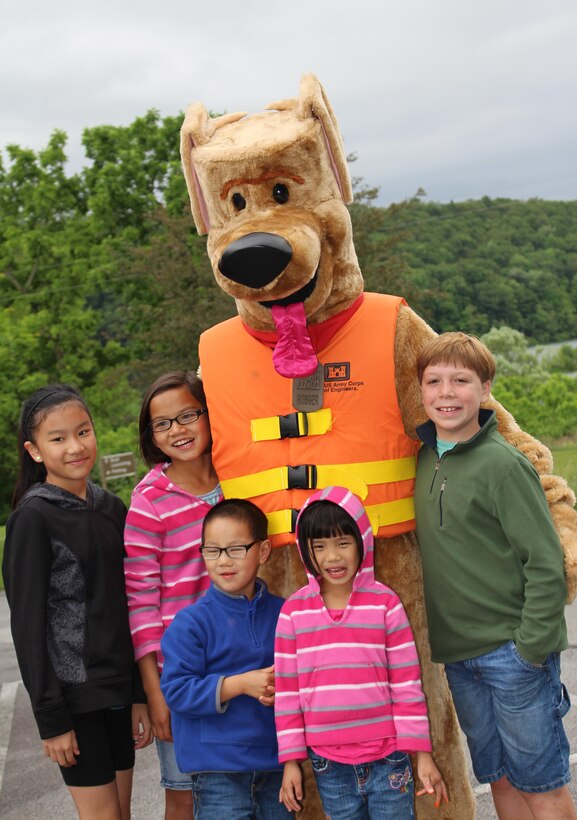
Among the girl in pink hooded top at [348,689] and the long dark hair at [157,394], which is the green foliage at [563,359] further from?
the girl in pink hooded top at [348,689]

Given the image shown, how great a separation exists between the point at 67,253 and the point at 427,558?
954 inches

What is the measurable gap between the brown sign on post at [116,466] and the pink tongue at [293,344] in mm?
12033

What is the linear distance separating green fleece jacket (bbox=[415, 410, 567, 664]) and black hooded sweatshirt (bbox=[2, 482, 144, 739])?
991 millimetres

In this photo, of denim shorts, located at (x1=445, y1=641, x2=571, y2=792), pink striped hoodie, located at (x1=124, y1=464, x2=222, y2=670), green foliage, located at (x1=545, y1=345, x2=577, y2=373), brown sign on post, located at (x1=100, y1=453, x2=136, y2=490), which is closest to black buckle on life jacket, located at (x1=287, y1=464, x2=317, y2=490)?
pink striped hoodie, located at (x1=124, y1=464, x2=222, y2=670)

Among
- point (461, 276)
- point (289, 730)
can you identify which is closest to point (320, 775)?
point (289, 730)

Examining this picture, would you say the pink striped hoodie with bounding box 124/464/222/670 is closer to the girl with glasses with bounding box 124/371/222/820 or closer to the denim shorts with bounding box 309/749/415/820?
the girl with glasses with bounding box 124/371/222/820

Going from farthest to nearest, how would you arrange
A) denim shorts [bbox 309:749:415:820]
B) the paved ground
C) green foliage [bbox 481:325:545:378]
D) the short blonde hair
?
1. green foliage [bbox 481:325:545:378]
2. the paved ground
3. the short blonde hair
4. denim shorts [bbox 309:749:415:820]

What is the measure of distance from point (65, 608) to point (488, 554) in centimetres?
131

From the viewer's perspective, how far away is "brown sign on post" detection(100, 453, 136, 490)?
48.7 feet

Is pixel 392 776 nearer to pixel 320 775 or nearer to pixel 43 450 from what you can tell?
pixel 320 775

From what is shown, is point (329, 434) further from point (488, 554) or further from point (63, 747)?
point (63, 747)

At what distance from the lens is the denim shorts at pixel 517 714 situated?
2.74m

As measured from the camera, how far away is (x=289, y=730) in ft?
8.66

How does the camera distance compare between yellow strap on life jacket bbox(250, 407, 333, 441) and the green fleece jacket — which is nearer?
the green fleece jacket
